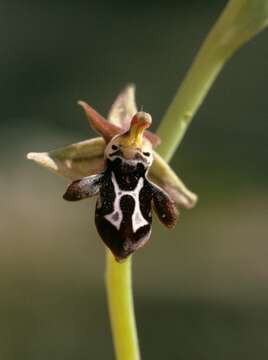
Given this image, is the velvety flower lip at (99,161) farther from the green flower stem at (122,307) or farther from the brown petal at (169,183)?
the green flower stem at (122,307)

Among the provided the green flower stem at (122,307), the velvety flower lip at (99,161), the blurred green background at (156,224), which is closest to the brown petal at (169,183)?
the velvety flower lip at (99,161)

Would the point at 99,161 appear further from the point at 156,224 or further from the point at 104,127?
the point at 156,224

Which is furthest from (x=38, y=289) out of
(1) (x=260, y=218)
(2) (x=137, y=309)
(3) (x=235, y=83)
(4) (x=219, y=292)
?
(3) (x=235, y=83)

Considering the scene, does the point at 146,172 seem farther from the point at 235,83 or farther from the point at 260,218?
the point at 235,83

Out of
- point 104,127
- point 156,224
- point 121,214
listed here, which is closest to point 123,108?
point 104,127

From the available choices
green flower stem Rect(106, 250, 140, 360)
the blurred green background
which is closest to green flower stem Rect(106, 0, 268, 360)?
green flower stem Rect(106, 250, 140, 360)
